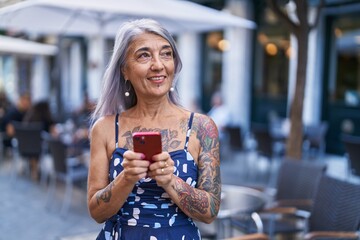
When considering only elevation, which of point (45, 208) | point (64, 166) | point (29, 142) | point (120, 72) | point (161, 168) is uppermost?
point (120, 72)

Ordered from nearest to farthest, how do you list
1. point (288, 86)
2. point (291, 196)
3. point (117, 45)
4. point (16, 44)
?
point (117, 45) → point (291, 196) → point (16, 44) → point (288, 86)

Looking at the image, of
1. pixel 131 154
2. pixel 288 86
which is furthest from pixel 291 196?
pixel 288 86

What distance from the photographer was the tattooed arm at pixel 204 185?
1.73m

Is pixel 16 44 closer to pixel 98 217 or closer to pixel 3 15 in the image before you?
pixel 3 15

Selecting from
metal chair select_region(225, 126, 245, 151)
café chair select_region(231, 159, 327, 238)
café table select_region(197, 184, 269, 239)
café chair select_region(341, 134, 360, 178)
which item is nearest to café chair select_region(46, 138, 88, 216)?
café table select_region(197, 184, 269, 239)

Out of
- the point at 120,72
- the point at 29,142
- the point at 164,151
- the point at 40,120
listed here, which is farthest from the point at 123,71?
the point at 40,120

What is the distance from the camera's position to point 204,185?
1.84m

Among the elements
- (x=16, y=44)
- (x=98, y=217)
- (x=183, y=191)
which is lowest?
(x=98, y=217)

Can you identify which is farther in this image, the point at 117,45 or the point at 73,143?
the point at 73,143

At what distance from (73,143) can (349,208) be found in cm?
493

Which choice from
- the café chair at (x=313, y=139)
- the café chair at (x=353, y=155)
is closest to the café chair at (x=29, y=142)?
the café chair at (x=313, y=139)

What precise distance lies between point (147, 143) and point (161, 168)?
4.1 inches

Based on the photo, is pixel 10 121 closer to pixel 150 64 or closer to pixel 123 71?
pixel 123 71

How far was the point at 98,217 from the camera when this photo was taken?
1.83 meters
